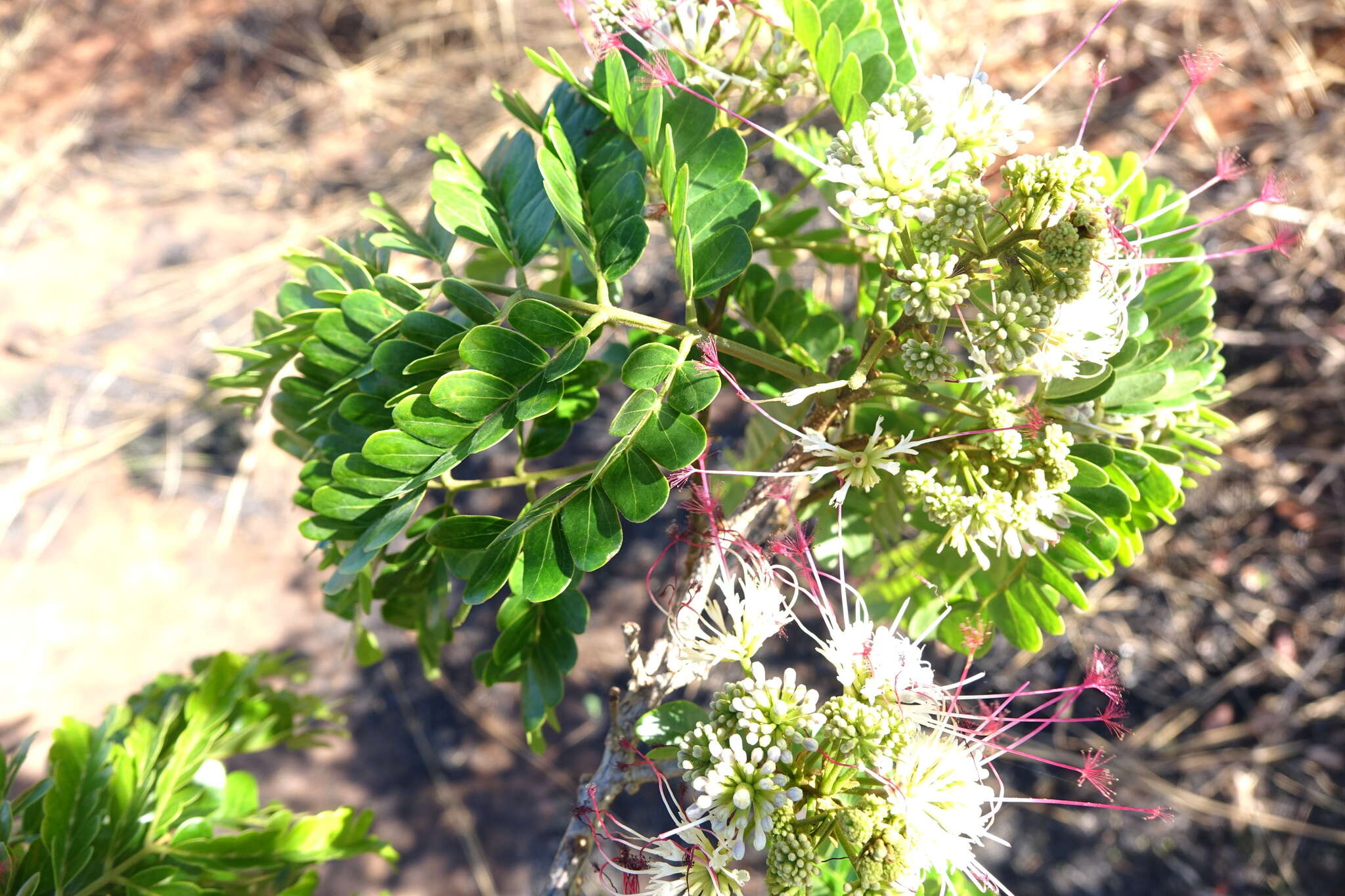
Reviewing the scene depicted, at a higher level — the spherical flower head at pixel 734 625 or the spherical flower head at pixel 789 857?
the spherical flower head at pixel 734 625

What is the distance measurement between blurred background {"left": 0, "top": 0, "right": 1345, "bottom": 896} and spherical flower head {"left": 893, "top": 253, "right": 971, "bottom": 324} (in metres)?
2.33

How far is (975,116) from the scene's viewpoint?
0.84m

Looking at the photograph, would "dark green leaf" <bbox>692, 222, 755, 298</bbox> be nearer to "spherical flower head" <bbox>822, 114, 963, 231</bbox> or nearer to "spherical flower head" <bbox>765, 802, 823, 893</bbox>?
"spherical flower head" <bbox>822, 114, 963, 231</bbox>

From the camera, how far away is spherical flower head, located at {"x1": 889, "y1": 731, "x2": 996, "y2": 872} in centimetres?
83

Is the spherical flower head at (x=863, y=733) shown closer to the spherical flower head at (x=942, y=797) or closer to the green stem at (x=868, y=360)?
the spherical flower head at (x=942, y=797)

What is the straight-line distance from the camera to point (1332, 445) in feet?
9.82

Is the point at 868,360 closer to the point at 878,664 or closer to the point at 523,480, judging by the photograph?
the point at 878,664

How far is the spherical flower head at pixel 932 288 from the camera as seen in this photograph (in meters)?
0.77

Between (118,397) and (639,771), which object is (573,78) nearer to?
(639,771)

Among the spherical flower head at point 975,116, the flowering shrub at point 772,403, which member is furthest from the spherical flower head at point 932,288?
the spherical flower head at point 975,116

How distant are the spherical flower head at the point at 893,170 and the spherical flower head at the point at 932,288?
1.7 inches

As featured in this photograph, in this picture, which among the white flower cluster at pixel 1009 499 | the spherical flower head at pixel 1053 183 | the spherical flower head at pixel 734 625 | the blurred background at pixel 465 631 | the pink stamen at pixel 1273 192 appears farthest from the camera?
the blurred background at pixel 465 631

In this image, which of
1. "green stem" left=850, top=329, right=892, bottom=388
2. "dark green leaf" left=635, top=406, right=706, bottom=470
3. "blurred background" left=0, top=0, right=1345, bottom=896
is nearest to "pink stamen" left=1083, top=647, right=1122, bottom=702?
"green stem" left=850, top=329, right=892, bottom=388

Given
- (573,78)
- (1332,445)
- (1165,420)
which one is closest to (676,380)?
(573,78)
